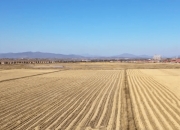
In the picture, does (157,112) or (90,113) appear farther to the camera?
(157,112)

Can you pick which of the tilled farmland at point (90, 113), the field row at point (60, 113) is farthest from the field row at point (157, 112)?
the field row at point (60, 113)

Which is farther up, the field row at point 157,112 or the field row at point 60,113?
the field row at point 157,112

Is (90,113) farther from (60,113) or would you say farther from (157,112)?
(157,112)

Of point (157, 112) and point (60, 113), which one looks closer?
point (60, 113)

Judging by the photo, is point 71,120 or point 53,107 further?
point 53,107

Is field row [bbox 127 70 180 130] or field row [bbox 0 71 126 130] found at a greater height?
field row [bbox 127 70 180 130]

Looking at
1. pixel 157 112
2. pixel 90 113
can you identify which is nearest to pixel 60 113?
pixel 90 113

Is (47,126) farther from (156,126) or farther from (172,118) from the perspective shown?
(172,118)

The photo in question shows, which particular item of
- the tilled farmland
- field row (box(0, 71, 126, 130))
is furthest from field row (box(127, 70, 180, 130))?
field row (box(0, 71, 126, 130))

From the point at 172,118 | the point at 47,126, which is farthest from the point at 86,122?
the point at 172,118

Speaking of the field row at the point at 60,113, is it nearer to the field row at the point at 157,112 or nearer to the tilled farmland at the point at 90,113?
the tilled farmland at the point at 90,113

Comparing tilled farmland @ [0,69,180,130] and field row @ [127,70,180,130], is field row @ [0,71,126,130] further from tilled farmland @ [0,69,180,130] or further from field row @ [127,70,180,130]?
field row @ [127,70,180,130]
